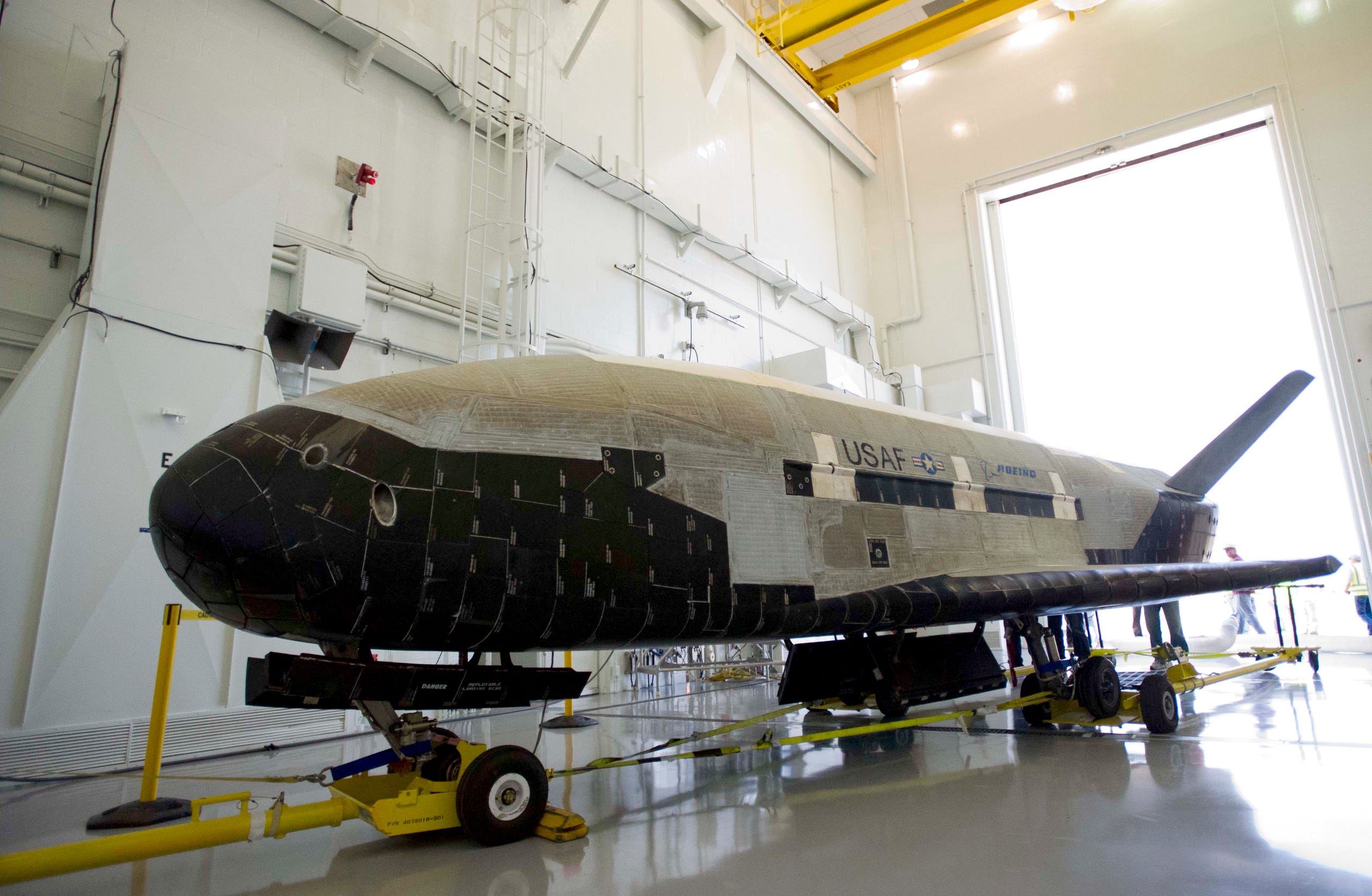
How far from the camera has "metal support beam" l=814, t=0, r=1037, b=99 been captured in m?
18.5

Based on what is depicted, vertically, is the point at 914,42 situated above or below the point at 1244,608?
above

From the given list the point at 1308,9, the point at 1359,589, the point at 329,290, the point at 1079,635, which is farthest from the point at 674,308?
the point at 1308,9

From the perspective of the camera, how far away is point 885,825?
167 inches

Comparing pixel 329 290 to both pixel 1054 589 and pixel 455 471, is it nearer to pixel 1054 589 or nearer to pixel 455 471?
pixel 455 471

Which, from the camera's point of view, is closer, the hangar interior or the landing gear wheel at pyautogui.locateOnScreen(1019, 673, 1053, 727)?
the hangar interior

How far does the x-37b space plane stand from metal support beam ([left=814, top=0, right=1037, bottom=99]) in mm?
16277

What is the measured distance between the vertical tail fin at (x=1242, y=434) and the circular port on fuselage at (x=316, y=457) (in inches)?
395

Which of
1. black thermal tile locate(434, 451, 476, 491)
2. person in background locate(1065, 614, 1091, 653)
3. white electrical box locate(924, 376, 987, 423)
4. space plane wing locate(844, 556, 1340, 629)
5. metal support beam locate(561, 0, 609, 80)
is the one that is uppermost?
metal support beam locate(561, 0, 609, 80)

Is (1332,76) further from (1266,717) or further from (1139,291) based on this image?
(1266,717)

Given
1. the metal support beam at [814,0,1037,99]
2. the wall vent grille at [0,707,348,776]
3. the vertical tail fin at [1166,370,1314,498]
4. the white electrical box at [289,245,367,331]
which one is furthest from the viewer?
the metal support beam at [814,0,1037,99]

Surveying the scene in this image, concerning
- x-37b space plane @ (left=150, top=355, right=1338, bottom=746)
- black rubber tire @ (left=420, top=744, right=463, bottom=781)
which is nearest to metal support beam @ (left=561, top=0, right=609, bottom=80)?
x-37b space plane @ (left=150, top=355, right=1338, bottom=746)

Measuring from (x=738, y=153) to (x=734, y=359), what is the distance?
5119mm

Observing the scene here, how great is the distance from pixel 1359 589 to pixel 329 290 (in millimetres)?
19104

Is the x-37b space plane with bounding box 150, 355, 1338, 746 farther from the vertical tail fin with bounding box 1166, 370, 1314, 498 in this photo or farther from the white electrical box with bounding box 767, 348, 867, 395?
the white electrical box with bounding box 767, 348, 867, 395
